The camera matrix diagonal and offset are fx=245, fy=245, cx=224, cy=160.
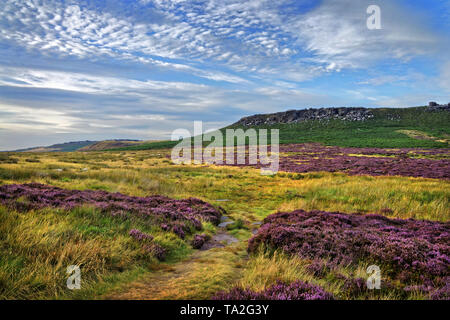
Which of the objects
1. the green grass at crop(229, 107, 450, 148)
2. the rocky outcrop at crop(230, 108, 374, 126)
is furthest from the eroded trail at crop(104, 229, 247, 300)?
the rocky outcrop at crop(230, 108, 374, 126)

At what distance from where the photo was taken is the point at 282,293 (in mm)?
4504

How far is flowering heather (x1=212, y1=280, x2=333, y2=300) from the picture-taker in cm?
441

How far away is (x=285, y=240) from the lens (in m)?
7.63

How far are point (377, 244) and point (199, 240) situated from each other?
213 inches

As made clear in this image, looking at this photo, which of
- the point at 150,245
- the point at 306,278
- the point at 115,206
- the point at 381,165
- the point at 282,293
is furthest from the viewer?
the point at 381,165

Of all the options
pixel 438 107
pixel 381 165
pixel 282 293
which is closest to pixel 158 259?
pixel 282 293

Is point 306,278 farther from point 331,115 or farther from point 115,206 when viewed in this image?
point 331,115

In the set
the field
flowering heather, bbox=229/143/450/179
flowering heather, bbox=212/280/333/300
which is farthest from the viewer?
flowering heather, bbox=229/143/450/179

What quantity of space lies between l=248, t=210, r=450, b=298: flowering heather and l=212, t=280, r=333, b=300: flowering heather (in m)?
1.36

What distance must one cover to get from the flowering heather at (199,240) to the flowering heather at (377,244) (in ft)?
5.65

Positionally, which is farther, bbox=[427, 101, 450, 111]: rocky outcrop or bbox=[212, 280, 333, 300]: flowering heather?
bbox=[427, 101, 450, 111]: rocky outcrop

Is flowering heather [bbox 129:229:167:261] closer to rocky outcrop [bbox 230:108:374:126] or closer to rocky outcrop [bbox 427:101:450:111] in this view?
rocky outcrop [bbox 230:108:374:126]
